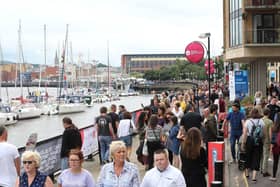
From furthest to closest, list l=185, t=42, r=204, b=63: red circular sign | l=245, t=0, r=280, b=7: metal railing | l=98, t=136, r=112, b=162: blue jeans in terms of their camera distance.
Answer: l=245, t=0, r=280, b=7: metal railing → l=185, t=42, r=204, b=63: red circular sign → l=98, t=136, r=112, b=162: blue jeans

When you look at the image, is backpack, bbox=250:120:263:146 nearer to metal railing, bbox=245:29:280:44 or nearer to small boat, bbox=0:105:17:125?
metal railing, bbox=245:29:280:44

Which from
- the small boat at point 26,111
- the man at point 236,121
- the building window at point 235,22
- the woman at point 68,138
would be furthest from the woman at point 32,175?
the small boat at point 26,111

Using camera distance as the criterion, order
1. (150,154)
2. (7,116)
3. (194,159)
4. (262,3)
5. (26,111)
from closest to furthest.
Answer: (194,159) → (150,154) → (262,3) → (7,116) → (26,111)

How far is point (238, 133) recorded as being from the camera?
1383 cm

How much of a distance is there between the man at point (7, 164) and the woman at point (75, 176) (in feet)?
5.04

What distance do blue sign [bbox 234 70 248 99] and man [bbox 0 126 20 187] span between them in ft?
78.7

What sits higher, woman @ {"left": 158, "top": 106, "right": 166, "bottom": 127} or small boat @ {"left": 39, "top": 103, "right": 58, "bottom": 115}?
woman @ {"left": 158, "top": 106, "right": 166, "bottom": 127}

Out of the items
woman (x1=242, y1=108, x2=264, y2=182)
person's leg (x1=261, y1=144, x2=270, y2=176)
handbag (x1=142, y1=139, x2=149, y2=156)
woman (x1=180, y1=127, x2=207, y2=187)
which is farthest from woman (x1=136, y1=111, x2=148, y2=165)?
woman (x1=180, y1=127, x2=207, y2=187)

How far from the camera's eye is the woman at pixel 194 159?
7766mm

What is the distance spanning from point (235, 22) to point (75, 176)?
126ft

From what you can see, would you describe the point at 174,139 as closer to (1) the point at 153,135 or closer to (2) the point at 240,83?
(1) the point at 153,135

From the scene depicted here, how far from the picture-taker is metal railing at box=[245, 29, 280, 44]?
39000 millimetres

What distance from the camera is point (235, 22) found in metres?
43.3

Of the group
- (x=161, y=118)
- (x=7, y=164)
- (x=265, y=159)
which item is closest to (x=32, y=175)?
(x=7, y=164)
